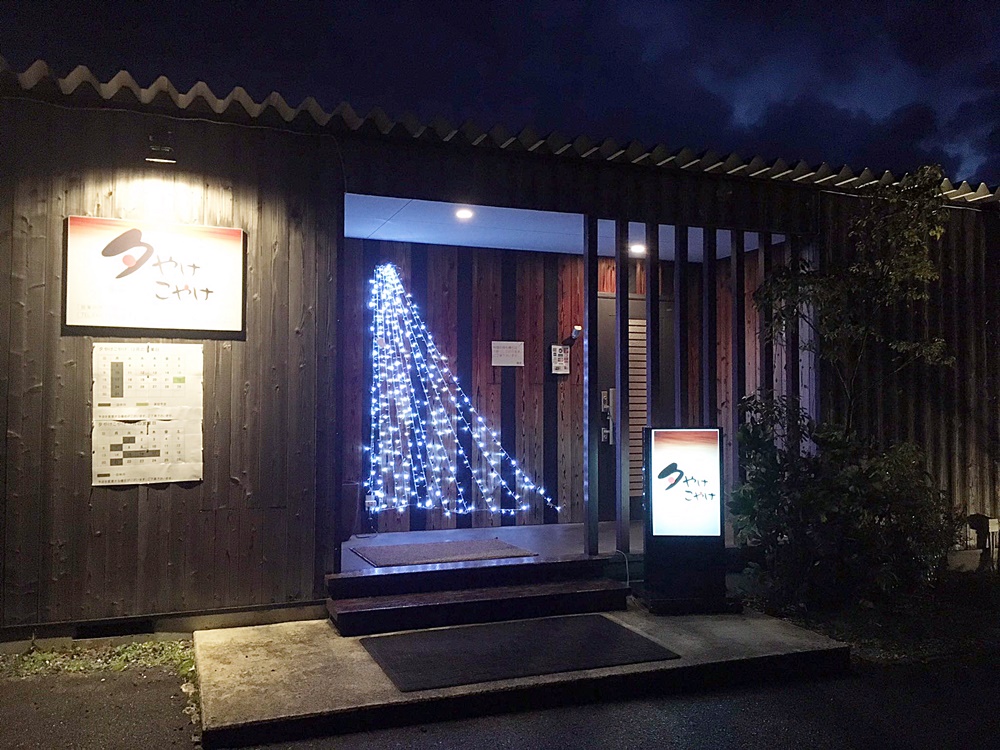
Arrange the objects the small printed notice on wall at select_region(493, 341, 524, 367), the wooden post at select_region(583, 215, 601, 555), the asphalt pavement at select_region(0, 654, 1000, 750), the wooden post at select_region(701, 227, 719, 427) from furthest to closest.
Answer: the small printed notice on wall at select_region(493, 341, 524, 367) → the wooden post at select_region(701, 227, 719, 427) → the wooden post at select_region(583, 215, 601, 555) → the asphalt pavement at select_region(0, 654, 1000, 750)

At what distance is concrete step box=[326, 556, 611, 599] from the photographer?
579cm

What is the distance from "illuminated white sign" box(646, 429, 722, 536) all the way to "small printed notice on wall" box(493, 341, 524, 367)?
3.01m

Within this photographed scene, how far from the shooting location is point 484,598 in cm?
579

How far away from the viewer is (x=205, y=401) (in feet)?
18.3

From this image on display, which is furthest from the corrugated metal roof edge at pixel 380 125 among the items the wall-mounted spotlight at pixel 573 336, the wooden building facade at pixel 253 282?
the wall-mounted spotlight at pixel 573 336

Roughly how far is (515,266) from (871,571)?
4648mm

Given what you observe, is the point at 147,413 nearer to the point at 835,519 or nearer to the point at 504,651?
the point at 504,651

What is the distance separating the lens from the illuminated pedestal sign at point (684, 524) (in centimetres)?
604

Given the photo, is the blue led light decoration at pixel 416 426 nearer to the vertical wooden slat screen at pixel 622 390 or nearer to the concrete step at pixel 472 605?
→ the vertical wooden slat screen at pixel 622 390

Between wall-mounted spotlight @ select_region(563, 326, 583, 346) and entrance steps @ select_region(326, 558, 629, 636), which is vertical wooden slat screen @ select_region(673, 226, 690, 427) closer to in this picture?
entrance steps @ select_region(326, 558, 629, 636)

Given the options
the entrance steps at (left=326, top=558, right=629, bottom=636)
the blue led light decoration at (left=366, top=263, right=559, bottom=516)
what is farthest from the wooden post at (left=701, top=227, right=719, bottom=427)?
the blue led light decoration at (left=366, top=263, right=559, bottom=516)

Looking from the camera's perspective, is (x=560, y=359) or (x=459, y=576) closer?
(x=459, y=576)

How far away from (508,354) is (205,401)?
12.9ft

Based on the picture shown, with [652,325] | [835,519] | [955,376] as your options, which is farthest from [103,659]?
[955,376]
